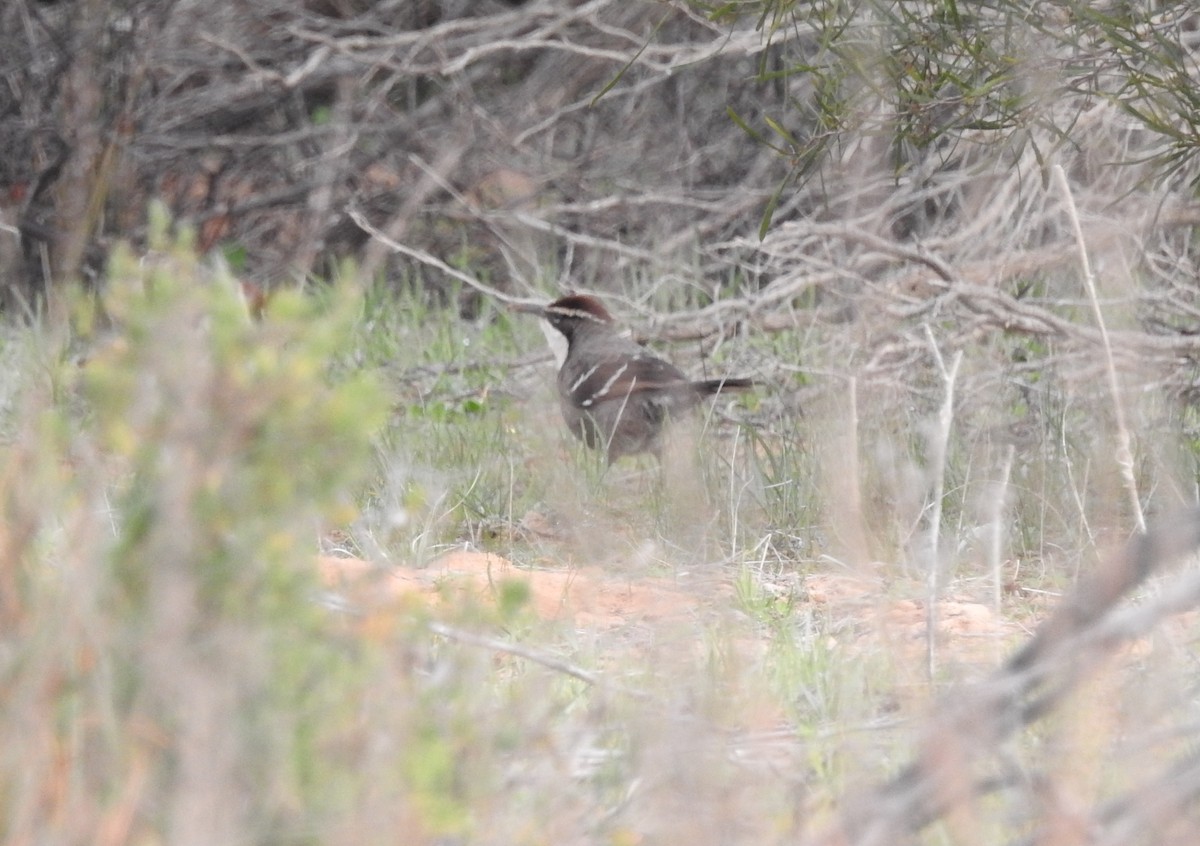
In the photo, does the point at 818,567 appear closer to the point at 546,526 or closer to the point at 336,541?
the point at 546,526

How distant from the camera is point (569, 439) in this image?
20.3ft

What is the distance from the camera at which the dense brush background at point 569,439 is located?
1.83 meters

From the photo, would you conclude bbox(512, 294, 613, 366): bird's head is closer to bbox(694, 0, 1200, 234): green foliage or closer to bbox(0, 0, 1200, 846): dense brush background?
bbox(0, 0, 1200, 846): dense brush background

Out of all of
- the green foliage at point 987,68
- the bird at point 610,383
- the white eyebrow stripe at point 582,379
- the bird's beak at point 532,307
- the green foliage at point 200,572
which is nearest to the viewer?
the green foliage at point 200,572

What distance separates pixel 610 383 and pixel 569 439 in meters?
0.29

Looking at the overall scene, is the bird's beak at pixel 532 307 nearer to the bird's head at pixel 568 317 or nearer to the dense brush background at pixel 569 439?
the bird's head at pixel 568 317

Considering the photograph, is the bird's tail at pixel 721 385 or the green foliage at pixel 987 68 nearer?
the green foliage at pixel 987 68

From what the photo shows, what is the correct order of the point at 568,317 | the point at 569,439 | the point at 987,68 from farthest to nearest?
the point at 568,317 < the point at 569,439 < the point at 987,68

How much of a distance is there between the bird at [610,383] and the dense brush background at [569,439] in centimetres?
18

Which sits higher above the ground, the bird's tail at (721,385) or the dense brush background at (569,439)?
the dense brush background at (569,439)

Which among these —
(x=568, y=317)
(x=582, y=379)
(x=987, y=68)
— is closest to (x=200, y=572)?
(x=987, y=68)

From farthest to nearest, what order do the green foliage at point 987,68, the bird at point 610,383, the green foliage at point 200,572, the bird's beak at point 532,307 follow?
the bird's beak at point 532,307 → the bird at point 610,383 → the green foliage at point 987,68 → the green foliage at point 200,572

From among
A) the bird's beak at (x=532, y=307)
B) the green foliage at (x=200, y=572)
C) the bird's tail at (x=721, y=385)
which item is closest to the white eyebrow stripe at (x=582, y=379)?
the bird's beak at (x=532, y=307)

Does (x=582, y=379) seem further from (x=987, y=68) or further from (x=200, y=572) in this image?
(x=200, y=572)
